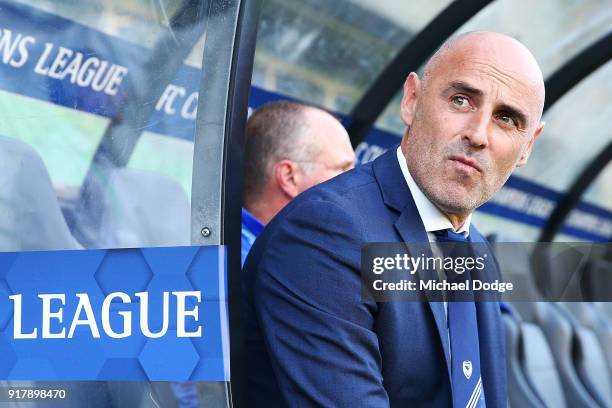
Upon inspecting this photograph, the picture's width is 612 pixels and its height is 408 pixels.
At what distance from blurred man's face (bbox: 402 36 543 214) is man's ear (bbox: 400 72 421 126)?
0.11 ft

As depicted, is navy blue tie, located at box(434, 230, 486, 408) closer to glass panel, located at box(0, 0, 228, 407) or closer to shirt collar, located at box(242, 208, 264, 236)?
glass panel, located at box(0, 0, 228, 407)

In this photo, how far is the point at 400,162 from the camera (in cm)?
229

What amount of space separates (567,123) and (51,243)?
6.80m

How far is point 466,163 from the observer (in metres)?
2.17

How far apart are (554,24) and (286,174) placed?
359cm

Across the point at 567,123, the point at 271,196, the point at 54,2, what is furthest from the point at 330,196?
the point at 567,123

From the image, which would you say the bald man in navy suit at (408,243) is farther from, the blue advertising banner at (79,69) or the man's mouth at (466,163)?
the blue advertising banner at (79,69)

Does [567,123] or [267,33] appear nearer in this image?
[267,33]

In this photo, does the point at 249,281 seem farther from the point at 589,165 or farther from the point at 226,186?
the point at 589,165

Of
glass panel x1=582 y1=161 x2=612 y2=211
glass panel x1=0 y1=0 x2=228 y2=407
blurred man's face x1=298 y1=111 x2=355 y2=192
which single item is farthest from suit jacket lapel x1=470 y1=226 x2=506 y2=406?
glass panel x1=582 y1=161 x2=612 y2=211

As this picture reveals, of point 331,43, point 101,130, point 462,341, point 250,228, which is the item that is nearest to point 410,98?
point 462,341

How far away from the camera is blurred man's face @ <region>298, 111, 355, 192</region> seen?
12.4 feet

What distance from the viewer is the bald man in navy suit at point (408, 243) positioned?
2.02m

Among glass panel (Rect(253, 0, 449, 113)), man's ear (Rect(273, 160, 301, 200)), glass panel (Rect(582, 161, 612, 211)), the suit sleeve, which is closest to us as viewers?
the suit sleeve
